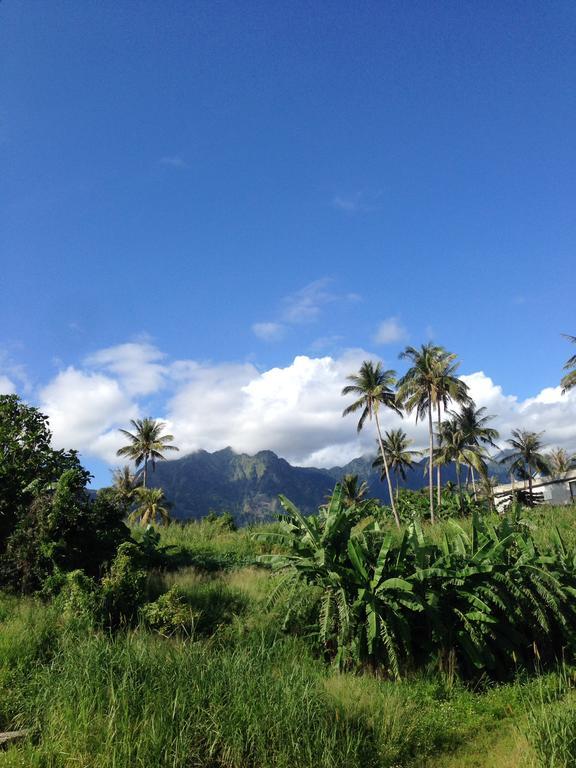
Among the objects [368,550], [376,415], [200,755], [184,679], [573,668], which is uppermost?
[376,415]

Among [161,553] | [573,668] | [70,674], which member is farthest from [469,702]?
[161,553]

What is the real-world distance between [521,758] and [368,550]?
453 cm

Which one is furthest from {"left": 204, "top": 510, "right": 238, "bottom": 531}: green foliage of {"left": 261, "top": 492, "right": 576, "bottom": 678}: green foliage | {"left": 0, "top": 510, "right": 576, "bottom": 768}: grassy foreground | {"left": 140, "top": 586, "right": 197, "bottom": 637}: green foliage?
{"left": 0, "top": 510, "right": 576, "bottom": 768}: grassy foreground

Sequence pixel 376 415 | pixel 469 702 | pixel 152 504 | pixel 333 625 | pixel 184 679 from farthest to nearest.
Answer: pixel 152 504
pixel 376 415
pixel 333 625
pixel 469 702
pixel 184 679

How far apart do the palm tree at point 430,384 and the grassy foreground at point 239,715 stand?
36.3 metres

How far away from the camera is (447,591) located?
8836 millimetres

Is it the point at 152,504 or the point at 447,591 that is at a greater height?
the point at 152,504

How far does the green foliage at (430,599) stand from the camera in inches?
327

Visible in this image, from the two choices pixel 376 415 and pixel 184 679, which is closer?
pixel 184 679

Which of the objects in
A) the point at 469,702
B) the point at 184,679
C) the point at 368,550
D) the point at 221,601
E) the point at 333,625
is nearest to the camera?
the point at 184,679

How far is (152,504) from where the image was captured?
50.9 m

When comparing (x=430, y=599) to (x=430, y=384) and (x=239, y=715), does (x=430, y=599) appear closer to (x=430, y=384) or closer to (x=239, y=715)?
(x=239, y=715)

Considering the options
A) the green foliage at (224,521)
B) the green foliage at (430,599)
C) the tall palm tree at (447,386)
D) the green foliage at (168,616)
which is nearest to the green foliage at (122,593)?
the green foliage at (168,616)

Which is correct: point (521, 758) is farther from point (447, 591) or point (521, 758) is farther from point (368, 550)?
point (368, 550)
